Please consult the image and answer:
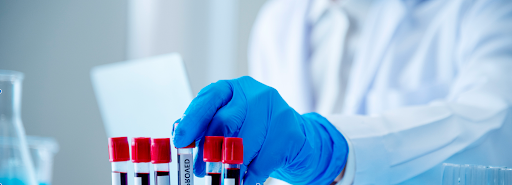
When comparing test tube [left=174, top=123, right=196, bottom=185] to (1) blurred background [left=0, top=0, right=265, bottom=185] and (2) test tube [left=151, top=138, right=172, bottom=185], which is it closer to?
(2) test tube [left=151, top=138, right=172, bottom=185]

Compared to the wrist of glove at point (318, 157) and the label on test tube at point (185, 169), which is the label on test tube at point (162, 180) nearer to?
the label on test tube at point (185, 169)

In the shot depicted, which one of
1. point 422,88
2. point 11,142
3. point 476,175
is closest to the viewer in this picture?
point 476,175

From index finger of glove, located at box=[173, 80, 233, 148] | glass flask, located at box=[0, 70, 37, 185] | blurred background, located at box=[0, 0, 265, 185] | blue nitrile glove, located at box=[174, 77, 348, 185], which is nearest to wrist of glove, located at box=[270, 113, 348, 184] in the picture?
blue nitrile glove, located at box=[174, 77, 348, 185]

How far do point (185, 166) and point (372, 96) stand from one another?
72cm

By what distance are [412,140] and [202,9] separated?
4.28 feet

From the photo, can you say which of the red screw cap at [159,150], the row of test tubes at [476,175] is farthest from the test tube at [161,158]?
the row of test tubes at [476,175]

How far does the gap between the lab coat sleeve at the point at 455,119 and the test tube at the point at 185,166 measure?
358 mm

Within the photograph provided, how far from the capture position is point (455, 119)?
2.45 feet

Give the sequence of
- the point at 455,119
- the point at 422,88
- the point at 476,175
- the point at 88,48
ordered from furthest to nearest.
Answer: the point at 88,48 < the point at 422,88 < the point at 455,119 < the point at 476,175

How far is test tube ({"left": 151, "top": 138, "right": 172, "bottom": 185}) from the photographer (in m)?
0.37

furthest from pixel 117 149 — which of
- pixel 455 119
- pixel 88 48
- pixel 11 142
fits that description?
pixel 88 48

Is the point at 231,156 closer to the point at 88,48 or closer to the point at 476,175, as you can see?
the point at 476,175

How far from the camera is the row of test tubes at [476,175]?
0.44 m

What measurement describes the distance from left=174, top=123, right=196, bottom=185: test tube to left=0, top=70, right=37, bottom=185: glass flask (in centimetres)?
33
